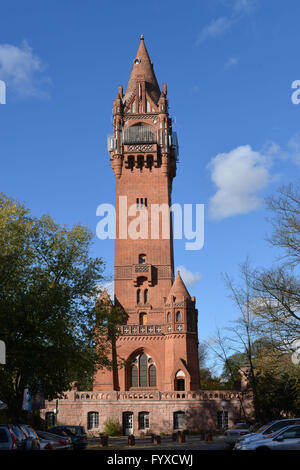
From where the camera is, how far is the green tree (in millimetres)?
25172

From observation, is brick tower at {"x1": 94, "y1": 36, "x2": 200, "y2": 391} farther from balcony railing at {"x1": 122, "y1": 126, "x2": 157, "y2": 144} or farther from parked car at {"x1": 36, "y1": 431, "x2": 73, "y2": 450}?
parked car at {"x1": 36, "y1": 431, "x2": 73, "y2": 450}

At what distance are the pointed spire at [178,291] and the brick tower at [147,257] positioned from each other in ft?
0.33

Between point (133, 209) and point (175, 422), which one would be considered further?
point (133, 209)

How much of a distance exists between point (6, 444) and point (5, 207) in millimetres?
15198

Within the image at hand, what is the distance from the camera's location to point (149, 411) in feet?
151

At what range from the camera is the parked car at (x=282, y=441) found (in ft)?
58.4

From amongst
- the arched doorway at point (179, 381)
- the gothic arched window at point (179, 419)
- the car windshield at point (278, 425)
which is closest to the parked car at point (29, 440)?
the car windshield at point (278, 425)

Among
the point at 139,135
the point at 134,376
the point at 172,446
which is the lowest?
the point at 172,446

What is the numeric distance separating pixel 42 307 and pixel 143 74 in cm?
4591
